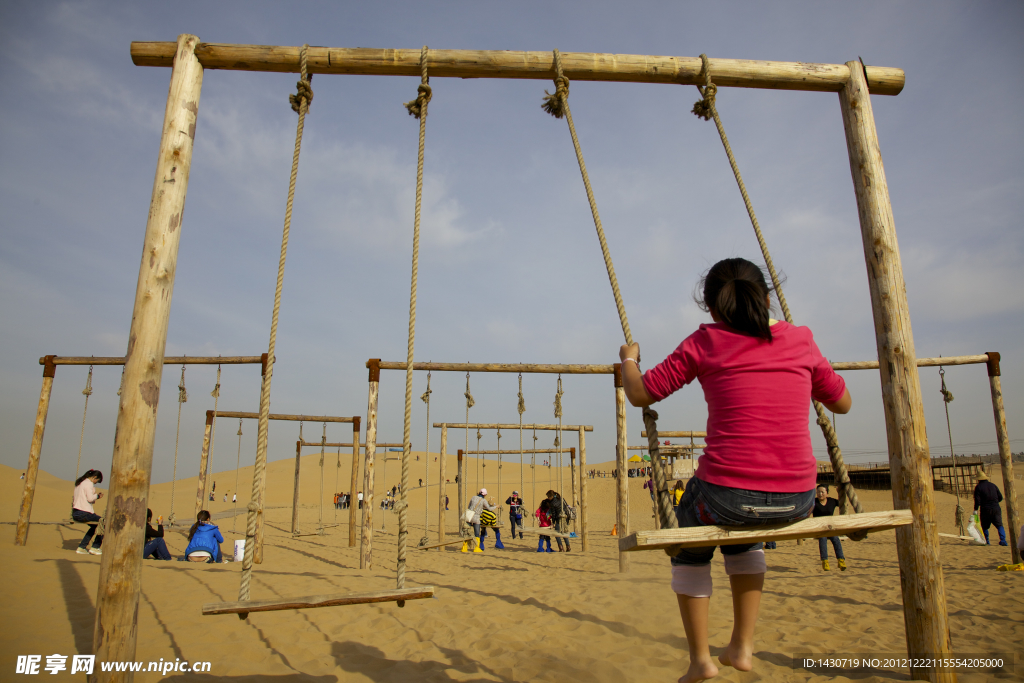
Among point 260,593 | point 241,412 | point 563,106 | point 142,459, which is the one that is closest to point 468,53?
point 563,106

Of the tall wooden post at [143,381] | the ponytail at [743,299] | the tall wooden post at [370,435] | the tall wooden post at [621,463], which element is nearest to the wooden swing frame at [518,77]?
the tall wooden post at [143,381]

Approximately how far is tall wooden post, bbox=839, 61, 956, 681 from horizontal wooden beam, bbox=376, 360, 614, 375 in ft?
16.7

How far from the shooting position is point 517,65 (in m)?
3.78

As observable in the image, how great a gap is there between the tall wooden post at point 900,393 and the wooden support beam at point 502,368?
5079 mm

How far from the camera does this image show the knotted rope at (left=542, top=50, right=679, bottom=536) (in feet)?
7.19

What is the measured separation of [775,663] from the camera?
12.9 feet

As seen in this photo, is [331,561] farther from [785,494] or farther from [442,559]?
[785,494]

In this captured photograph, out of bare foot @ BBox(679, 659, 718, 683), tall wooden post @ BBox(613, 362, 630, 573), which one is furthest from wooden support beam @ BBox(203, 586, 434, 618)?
tall wooden post @ BBox(613, 362, 630, 573)

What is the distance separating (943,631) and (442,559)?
8.96 m

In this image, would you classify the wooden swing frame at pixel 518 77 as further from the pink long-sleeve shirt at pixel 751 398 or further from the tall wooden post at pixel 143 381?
the pink long-sleeve shirt at pixel 751 398

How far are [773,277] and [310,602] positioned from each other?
2.80 meters

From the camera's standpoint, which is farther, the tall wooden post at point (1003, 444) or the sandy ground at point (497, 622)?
the tall wooden post at point (1003, 444)

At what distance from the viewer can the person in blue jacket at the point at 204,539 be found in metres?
8.91

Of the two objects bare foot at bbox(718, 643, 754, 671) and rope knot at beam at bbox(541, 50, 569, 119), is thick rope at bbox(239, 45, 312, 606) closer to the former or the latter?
rope knot at beam at bbox(541, 50, 569, 119)
